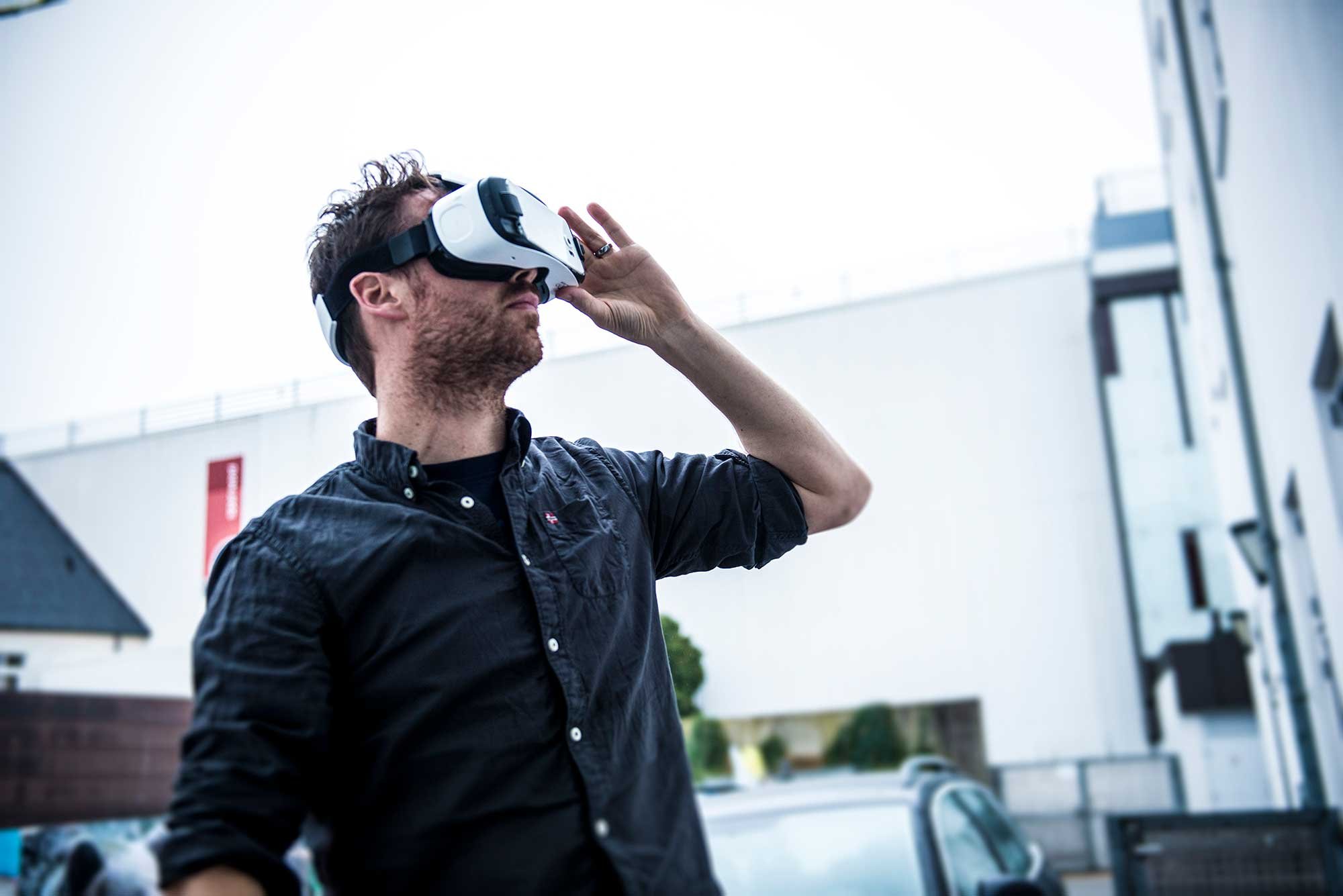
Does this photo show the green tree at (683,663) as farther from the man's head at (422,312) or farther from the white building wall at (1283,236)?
the white building wall at (1283,236)

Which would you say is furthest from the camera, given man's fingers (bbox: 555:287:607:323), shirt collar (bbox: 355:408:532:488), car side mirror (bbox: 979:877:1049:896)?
car side mirror (bbox: 979:877:1049:896)

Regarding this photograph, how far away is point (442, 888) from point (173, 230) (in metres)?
1.18

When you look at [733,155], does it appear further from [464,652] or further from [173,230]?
[464,652]

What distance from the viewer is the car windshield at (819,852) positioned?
254cm

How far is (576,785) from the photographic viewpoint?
88 cm

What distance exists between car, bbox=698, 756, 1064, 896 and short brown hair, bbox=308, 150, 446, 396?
6.04ft

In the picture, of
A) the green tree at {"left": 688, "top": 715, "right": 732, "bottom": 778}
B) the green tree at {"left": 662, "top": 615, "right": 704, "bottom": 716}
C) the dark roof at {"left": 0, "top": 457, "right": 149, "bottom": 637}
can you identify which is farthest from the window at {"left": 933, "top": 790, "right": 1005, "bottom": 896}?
the dark roof at {"left": 0, "top": 457, "right": 149, "bottom": 637}

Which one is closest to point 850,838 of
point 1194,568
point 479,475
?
point 479,475

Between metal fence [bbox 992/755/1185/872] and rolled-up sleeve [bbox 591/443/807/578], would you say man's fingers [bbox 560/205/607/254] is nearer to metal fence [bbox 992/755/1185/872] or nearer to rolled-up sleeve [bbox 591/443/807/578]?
rolled-up sleeve [bbox 591/443/807/578]

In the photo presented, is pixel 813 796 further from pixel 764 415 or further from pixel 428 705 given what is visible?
pixel 428 705

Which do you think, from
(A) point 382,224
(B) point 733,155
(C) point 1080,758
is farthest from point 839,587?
(C) point 1080,758

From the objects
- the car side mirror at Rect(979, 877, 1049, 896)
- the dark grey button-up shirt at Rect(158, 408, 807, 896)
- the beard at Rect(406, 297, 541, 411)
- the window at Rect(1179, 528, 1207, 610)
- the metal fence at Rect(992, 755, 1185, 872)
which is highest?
the beard at Rect(406, 297, 541, 411)

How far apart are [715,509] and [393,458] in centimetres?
32

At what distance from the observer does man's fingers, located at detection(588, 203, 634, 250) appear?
1.14 m
